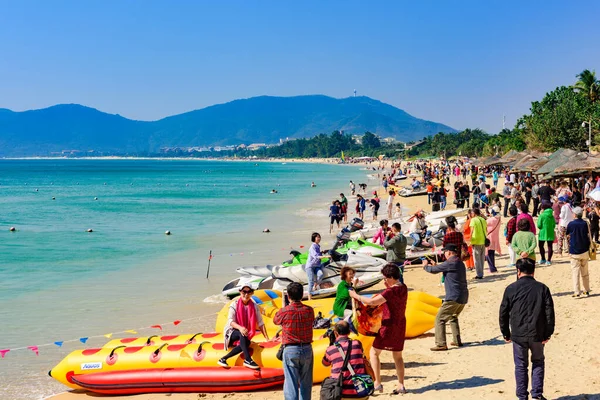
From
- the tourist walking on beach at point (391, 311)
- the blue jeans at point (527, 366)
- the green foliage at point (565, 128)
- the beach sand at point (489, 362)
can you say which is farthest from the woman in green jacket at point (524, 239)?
the green foliage at point (565, 128)

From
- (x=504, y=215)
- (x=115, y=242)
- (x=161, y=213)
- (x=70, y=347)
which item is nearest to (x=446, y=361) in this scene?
(x=70, y=347)

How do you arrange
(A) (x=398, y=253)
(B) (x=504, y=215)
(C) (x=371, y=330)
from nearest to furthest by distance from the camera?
(C) (x=371, y=330) < (A) (x=398, y=253) < (B) (x=504, y=215)

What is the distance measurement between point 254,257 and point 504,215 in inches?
418

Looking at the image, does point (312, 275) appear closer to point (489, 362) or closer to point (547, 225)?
point (547, 225)

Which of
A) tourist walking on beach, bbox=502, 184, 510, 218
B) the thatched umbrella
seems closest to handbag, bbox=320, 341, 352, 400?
tourist walking on beach, bbox=502, 184, 510, 218

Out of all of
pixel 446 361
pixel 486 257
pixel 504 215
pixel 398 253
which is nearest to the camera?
pixel 446 361

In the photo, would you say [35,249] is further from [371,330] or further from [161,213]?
[371,330]

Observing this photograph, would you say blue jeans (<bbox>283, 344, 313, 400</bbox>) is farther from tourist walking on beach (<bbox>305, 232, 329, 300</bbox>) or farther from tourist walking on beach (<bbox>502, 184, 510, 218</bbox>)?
tourist walking on beach (<bbox>502, 184, 510, 218</bbox>)

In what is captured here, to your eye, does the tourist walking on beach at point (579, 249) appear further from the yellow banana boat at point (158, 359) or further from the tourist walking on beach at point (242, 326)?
the tourist walking on beach at point (242, 326)

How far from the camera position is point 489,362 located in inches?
318

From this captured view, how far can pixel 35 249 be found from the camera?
25.5 m

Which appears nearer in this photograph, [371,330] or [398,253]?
[371,330]

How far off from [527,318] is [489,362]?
232 centimetres

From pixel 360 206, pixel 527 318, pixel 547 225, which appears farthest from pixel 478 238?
pixel 360 206
